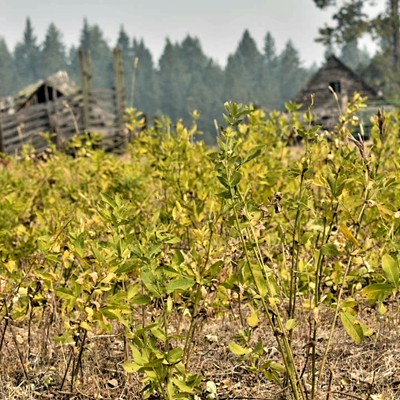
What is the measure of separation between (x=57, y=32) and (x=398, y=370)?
160 metres

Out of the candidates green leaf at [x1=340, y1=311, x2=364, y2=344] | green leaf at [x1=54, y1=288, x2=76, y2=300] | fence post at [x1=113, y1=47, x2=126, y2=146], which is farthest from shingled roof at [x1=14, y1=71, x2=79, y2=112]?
green leaf at [x1=340, y1=311, x2=364, y2=344]

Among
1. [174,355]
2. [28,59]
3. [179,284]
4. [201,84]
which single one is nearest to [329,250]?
[179,284]

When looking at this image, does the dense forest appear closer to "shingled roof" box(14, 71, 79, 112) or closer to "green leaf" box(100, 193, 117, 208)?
"shingled roof" box(14, 71, 79, 112)

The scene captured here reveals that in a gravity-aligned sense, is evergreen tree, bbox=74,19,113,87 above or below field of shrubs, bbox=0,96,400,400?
above

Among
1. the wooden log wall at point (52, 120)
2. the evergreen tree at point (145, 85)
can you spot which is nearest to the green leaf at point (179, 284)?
the wooden log wall at point (52, 120)

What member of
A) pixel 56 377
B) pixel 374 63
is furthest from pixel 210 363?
pixel 374 63

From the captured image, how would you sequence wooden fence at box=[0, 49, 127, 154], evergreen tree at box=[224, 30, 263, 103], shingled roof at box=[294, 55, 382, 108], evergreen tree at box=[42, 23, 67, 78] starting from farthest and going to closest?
evergreen tree at box=[42, 23, 67, 78], evergreen tree at box=[224, 30, 263, 103], shingled roof at box=[294, 55, 382, 108], wooden fence at box=[0, 49, 127, 154]

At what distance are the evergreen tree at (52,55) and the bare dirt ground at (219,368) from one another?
146961 mm

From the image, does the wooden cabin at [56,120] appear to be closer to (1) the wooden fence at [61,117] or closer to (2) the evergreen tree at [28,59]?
(1) the wooden fence at [61,117]

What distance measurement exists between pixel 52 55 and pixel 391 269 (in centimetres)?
15231

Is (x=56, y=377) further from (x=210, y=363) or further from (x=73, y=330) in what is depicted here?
(x=210, y=363)

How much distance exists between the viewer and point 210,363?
8.85 feet

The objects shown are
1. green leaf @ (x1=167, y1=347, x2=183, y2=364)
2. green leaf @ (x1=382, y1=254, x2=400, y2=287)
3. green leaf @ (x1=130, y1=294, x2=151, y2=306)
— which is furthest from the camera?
green leaf @ (x1=130, y1=294, x2=151, y2=306)

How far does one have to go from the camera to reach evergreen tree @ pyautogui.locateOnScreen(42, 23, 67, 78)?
143125 millimetres
